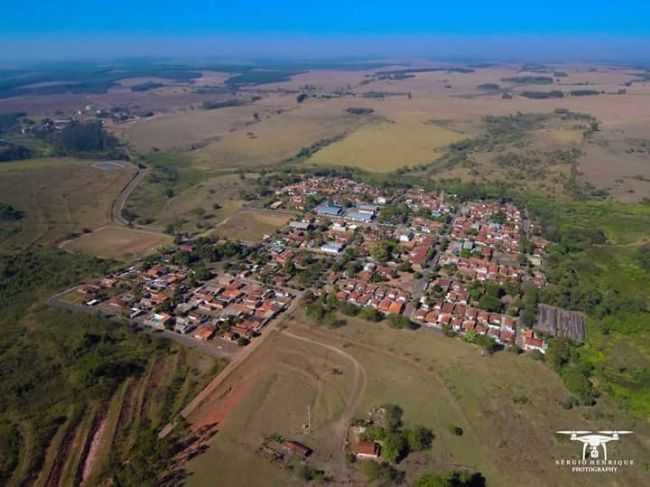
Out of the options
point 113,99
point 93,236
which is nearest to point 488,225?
point 93,236

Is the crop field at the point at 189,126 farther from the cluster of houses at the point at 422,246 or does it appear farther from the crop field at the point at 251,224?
the crop field at the point at 251,224

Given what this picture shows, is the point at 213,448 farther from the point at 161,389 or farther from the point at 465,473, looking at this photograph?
the point at 465,473

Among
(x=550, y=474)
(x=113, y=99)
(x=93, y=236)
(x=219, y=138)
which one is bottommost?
(x=550, y=474)

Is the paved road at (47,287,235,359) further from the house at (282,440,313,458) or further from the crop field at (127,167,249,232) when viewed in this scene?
the crop field at (127,167,249,232)

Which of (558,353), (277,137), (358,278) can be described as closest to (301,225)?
(358,278)

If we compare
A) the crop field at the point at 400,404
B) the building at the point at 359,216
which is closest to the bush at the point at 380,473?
the crop field at the point at 400,404

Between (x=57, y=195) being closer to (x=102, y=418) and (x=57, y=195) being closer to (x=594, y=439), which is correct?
(x=102, y=418)
